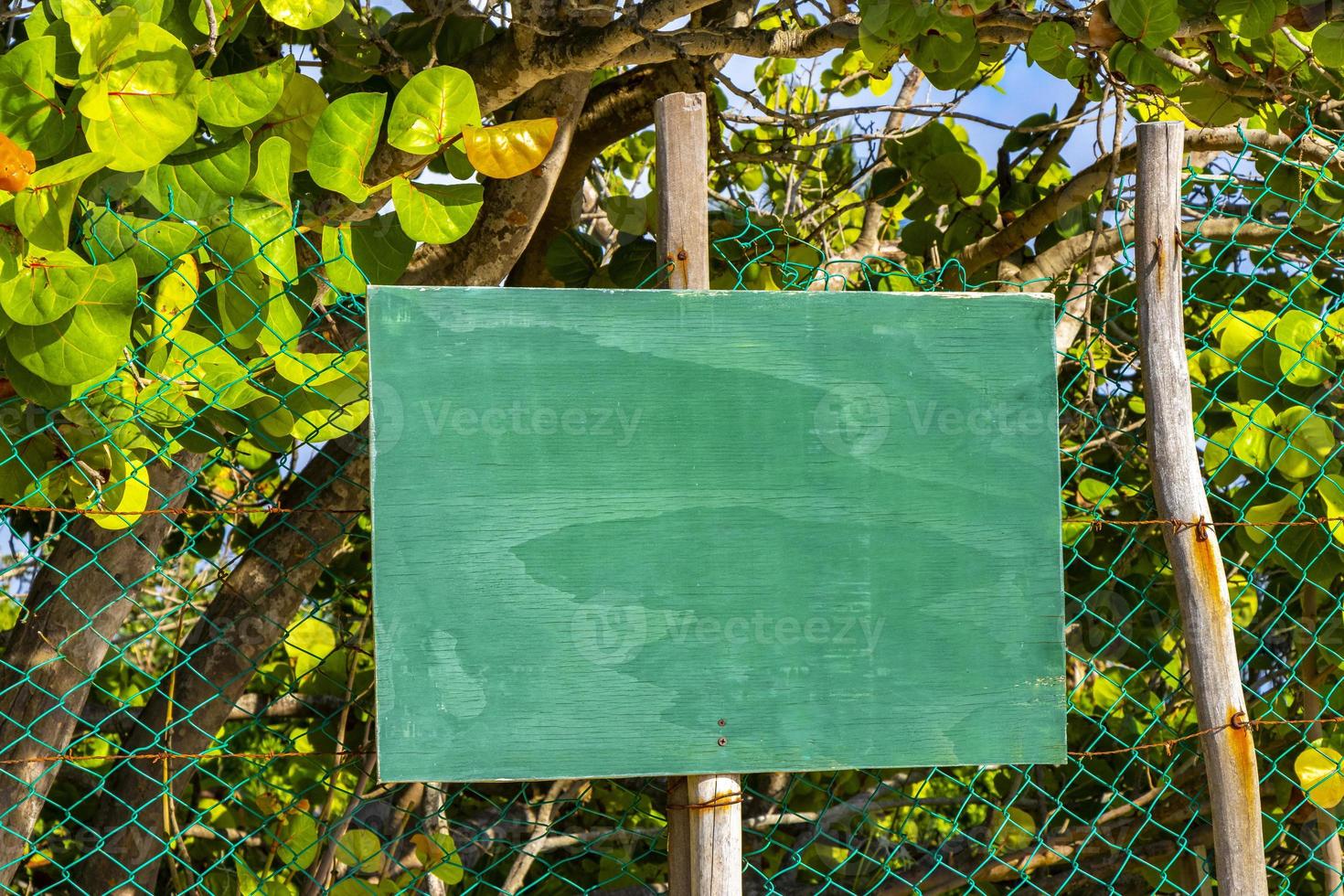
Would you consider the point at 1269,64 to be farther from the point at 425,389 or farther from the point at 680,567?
the point at 425,389

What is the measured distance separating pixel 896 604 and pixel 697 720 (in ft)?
1.02

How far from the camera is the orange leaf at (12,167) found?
152 cm

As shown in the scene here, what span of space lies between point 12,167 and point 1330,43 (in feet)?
6.36

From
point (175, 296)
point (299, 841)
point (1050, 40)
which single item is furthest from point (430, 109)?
point (299, 841)

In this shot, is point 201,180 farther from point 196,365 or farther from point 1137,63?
point 1137,63

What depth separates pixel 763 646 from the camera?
5.38 feet

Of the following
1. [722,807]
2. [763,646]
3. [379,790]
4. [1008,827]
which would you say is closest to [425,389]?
[763,646]

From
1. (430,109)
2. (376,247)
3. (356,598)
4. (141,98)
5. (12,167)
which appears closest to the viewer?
(12,167)

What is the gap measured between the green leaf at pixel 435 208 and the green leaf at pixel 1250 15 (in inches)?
48.8

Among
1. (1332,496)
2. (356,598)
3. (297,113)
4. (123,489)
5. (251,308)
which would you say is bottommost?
→ (356,598)

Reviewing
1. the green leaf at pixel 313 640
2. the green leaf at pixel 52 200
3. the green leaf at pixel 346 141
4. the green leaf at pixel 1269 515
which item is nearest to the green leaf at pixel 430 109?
the green leaf at pixel 346 141

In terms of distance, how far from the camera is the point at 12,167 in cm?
153

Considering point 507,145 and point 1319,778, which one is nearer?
point 507,145

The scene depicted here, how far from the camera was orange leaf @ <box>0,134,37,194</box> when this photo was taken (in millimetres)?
1520
